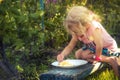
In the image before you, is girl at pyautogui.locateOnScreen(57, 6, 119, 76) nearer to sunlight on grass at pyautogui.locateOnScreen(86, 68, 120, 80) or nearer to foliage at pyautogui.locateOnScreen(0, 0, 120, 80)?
sunlight on grass at pyautogui.locateOnScreen(86, 68, 120, 80)

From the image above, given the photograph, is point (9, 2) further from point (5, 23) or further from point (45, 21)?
point (45, 21)

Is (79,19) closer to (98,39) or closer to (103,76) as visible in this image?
(98,39)

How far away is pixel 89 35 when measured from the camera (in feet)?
15.4

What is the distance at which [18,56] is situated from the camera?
5508mm

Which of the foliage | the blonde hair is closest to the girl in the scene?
the blonde hair

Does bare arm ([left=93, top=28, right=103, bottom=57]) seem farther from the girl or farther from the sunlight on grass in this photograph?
the sunlight on grass

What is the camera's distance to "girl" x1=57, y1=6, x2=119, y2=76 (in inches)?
178

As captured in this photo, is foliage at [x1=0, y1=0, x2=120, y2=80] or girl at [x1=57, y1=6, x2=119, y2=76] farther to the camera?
foliage at [x1=0, y1=0, x2=120, y2=80]

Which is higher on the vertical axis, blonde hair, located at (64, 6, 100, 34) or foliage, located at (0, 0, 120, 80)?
blonde hair, located at (64, 6, 100, 34)

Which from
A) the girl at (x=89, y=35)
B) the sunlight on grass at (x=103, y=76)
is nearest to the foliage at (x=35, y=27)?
the girl at (x=89, y=35)

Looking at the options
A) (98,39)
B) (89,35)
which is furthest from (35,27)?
(98,39)

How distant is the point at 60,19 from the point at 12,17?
163 centimetres

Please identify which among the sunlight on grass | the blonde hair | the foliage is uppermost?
the blonde hair

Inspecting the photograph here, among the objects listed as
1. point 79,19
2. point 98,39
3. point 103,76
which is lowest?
point 103,76
